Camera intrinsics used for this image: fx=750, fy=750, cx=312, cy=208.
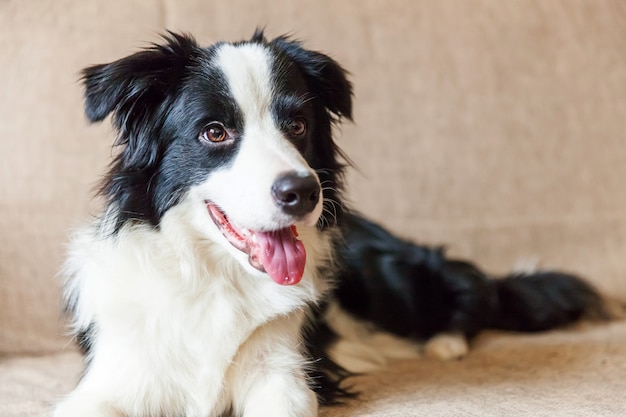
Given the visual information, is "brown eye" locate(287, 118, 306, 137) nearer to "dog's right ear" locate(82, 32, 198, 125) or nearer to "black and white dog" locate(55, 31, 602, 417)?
"black and white dog" locate(55, 31, 602, 417)

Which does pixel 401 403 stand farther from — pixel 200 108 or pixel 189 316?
pixel 200 108

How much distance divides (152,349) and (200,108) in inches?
22.8

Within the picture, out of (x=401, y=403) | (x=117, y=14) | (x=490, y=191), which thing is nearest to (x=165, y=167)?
(x=401, y=403)

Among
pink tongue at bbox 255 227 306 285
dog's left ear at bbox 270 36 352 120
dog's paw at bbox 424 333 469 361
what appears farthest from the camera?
dog's paw at bbox 424 333 469 361

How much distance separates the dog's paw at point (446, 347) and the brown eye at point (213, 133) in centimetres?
112

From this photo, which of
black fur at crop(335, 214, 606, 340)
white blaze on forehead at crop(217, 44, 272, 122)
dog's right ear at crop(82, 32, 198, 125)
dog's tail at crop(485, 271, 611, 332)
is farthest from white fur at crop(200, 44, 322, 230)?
dog's tail at crop(485, 271, 611, 332)

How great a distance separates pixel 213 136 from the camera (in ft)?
5.75

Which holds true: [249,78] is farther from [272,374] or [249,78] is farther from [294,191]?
[272,374]

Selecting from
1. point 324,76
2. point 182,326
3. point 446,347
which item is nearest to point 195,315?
point 182,326

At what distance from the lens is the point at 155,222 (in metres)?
1.80

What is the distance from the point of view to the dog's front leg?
172 cm

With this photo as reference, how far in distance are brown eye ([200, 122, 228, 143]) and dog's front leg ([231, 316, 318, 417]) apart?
481mm

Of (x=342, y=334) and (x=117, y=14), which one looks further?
(x=117, y=14)

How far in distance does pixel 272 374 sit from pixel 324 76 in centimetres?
78
